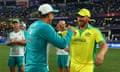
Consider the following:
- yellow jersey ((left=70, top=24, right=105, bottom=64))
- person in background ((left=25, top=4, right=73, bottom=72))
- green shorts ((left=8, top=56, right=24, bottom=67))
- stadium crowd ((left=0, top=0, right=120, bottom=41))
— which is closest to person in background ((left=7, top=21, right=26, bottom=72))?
green shorts ((left=8, top=56, right=24, bottom=67))

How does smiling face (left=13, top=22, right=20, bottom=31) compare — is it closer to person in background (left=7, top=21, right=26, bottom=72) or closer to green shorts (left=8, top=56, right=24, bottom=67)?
person in background (left=7, top=21, right=26, bottom=72)

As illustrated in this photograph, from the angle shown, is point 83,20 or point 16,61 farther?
point 16,61

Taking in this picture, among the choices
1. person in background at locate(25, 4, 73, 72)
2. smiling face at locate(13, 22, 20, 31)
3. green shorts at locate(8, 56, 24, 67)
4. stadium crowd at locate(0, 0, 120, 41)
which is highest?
person in background at locate(25, 4, 73, 72)

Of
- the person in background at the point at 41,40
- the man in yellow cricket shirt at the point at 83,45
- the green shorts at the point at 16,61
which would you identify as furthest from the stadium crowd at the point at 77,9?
the person in background at the point at 41,40

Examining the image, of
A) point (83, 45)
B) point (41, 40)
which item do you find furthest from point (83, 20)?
point (41, 40)

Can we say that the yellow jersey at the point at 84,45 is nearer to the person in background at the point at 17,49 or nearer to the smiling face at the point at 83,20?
the smiling face at the point at 83,20

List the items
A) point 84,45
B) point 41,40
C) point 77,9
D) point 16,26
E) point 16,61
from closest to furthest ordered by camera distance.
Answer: point 41,40 → point 84,45 → point 16,26 → point 16,61 → point 77,9

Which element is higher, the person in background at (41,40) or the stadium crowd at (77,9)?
the person in background at (41,40)

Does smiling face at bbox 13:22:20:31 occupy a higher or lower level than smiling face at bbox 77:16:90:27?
lower

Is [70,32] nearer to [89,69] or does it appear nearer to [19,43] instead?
[89,69]

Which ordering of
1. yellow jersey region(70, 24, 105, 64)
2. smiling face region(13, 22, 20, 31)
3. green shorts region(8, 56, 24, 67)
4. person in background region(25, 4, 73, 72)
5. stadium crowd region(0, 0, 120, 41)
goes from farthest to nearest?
stadium crowd region(0, 0, 120, 41) → green shorts region(8, 56, 24, 67) → smiling face region(13, 22, 20, 31) → yellow jersey region(70, 24, 105, 64) → person in background region(25, 4, 73, 72)

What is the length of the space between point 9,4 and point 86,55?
55.7m

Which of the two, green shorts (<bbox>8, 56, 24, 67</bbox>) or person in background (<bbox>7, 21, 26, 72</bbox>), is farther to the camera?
green shorts (<bbox>8, 56, 24, 67</bbox>)

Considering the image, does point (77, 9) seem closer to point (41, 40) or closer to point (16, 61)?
point (16, 61)
